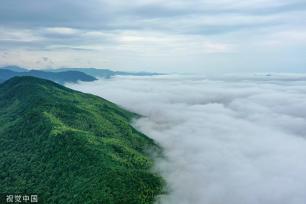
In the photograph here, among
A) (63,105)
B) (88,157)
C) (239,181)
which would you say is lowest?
(239,181)

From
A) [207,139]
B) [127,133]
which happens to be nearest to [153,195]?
[127,133]

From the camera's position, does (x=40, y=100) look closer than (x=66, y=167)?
No

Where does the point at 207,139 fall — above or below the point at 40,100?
below

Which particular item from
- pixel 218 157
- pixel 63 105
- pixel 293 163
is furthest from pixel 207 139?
pixel 63 105

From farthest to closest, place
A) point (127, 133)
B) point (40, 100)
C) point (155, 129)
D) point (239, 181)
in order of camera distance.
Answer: point (155, 129)
point (40, 100)
point (127, 133)
point (239, 181)

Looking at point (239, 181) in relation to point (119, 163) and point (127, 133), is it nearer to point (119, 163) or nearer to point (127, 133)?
point (119, 163)

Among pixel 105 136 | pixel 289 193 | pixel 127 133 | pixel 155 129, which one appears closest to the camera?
pixel 289 193
